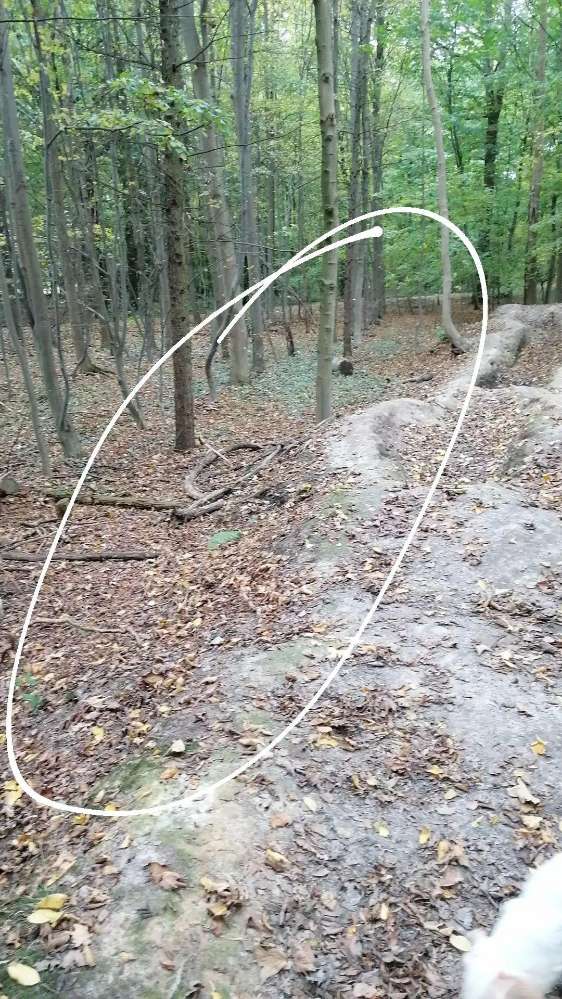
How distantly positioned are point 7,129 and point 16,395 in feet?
25.0

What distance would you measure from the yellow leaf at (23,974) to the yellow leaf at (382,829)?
5.76 ft

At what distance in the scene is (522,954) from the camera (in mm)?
2590

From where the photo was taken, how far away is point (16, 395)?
635 inches

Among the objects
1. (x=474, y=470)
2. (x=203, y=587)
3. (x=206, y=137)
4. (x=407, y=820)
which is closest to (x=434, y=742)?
(x=407, y=820)

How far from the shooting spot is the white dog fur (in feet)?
7.97

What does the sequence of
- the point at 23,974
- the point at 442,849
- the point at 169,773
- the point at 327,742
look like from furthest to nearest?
the point at 327,742
the point at 169,773
the point at 442,849
the point at 23,974

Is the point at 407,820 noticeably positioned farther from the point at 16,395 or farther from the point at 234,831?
the point at 16,395

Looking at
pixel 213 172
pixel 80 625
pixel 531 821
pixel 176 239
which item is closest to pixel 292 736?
pixel 531 821

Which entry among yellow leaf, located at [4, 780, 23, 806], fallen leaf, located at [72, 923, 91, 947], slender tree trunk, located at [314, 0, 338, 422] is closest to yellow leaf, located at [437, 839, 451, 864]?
fallen leaf, located at [72, 923, 91, 947]

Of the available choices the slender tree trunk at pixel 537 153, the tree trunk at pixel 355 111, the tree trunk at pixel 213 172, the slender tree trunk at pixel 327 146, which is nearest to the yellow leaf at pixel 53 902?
the slender tree trunk at pixel 327 146

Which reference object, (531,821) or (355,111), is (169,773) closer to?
(531,821)

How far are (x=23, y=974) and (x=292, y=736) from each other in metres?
1.83

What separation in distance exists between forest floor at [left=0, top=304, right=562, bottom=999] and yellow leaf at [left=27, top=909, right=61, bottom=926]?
2 centimetres

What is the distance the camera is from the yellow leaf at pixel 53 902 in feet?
10.2
